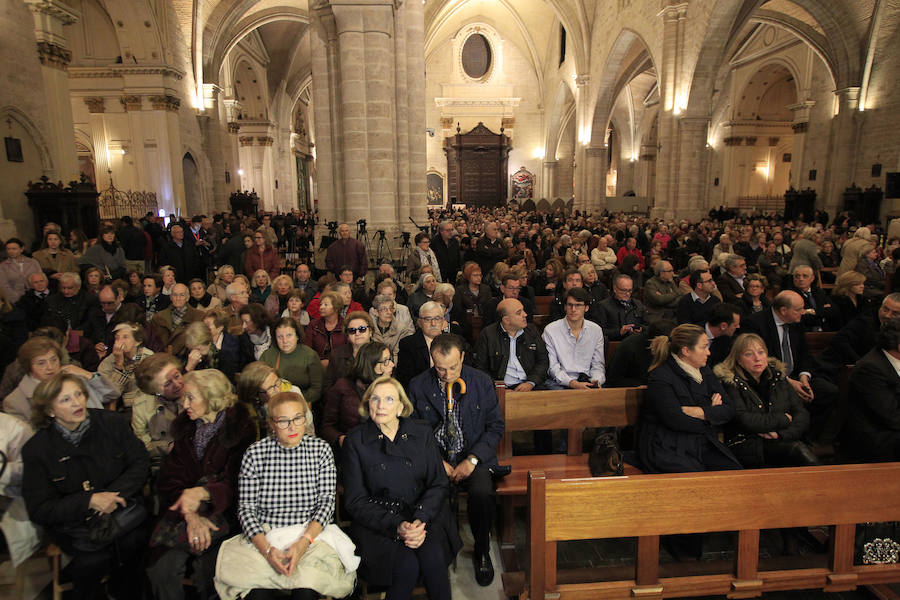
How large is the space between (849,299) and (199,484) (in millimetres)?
6305

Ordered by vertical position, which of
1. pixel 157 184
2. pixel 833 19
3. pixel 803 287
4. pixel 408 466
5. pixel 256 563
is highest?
pixel 833 19

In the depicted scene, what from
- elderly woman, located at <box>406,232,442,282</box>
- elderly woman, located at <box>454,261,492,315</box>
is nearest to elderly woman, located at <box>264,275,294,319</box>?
elderly woman, located at <box>454,261,492,315</box>

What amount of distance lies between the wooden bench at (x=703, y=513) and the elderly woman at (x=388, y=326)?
2.82 metres

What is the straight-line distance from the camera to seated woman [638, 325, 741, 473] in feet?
11.4

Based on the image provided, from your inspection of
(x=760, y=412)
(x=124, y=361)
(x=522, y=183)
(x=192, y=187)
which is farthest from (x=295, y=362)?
(x=522, y=183)

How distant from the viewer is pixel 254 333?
17.0 ft

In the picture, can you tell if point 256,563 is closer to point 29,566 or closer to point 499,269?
point 29,566

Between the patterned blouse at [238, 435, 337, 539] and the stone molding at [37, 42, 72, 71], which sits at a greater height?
the stone molding at [37, 42, 72, 71]

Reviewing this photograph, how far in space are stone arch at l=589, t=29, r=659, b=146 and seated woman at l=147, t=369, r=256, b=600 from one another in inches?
951

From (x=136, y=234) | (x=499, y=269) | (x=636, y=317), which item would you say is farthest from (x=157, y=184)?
(x=636, y=317)

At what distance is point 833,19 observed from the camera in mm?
19297

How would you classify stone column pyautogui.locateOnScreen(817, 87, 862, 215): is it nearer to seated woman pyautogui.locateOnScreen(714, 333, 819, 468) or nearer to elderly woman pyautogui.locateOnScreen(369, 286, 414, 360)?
seated woman pyautogui.locateOnScreen(714, 333, 819, 468)

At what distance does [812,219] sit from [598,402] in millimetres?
20383

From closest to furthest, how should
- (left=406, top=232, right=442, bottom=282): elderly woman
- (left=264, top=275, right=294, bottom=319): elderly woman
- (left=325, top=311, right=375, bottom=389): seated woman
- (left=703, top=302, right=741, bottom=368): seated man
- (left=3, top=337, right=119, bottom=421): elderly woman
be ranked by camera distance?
(left=3, top=337, right=119, bottom=421): elderly woman, (left=325, top=311, right=375, bottom=389): seated woman, (left=703, top=302, right=741, bottom=368): seated man, (left=264, top=275, right=294, bottom=319): elderly woman, (left=406, top=232, right=442, bottom=282): elderly woman
